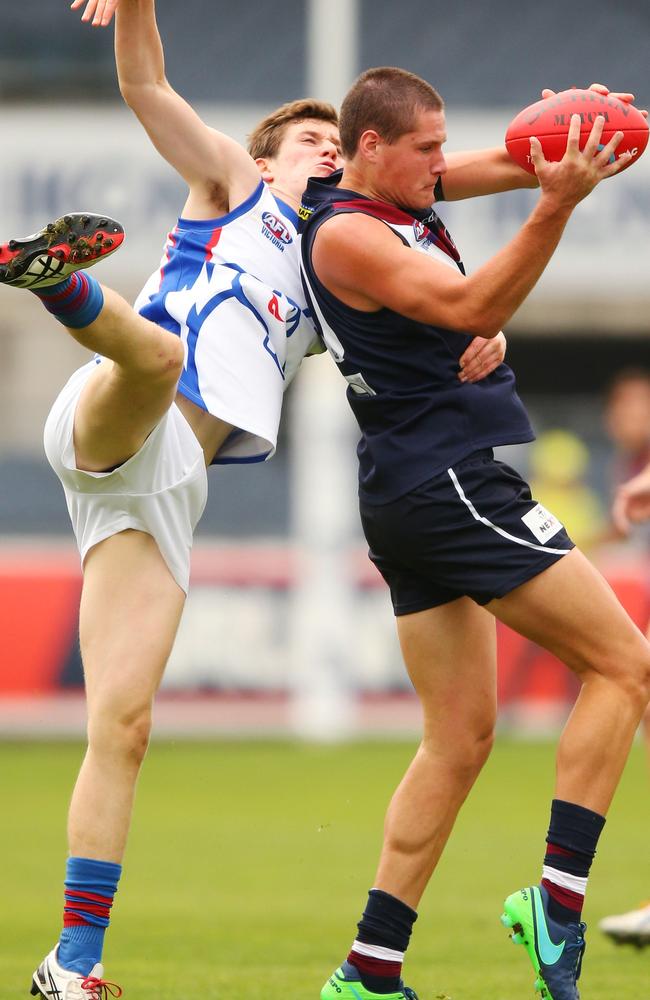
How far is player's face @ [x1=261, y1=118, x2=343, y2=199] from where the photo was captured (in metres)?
4.79

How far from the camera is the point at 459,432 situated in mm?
4211

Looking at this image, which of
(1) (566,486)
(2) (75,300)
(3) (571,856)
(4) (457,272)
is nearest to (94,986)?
(3) (571,856)

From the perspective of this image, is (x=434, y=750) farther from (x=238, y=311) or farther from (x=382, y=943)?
(x=238, y=311)

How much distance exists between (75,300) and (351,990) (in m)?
1.92

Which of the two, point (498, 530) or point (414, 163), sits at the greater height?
point (414, 163)

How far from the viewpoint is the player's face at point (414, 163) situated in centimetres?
419

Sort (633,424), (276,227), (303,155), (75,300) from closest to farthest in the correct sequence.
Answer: (75,300) → (276,227) → (303,155) → (633,424)

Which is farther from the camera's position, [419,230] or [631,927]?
[631,927]

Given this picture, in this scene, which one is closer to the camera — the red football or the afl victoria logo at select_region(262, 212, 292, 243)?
the red football

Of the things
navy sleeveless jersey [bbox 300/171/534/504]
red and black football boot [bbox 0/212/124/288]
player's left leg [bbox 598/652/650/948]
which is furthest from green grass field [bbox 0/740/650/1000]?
red and black football boot [bbox 0/212/124/288]

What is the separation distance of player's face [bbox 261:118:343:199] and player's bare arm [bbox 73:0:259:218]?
25 cm

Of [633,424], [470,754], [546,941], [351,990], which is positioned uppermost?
[633,424]

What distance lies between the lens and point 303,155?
4.82 m

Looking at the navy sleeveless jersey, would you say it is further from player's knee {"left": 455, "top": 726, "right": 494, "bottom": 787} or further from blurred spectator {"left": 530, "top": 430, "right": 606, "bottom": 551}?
blurred spectator {"left": 530, "top": 430, "right": 606, "bottom": 551}
